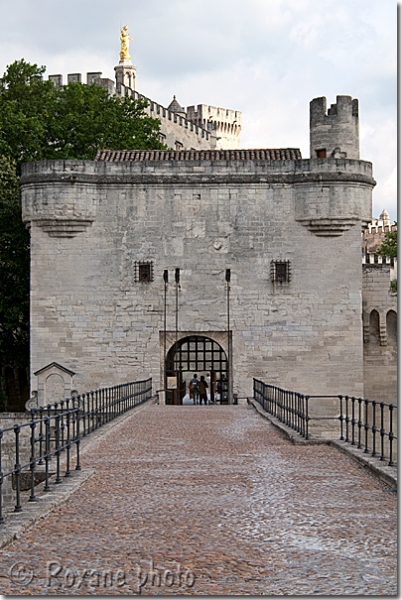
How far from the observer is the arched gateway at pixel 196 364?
120 ft

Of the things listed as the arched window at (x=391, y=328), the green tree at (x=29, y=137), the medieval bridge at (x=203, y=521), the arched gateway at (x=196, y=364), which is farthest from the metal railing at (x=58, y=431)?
the arched window at (x=391, y=328)

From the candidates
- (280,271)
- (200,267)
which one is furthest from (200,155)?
(280,271)

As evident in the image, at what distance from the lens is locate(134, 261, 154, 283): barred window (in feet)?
→ 116

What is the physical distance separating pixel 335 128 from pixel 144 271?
29.7 ft

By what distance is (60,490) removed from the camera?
11.4 meters

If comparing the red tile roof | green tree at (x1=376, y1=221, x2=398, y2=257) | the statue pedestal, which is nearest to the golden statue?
the statue pedestal

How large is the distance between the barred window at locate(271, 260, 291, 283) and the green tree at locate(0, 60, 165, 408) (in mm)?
9205

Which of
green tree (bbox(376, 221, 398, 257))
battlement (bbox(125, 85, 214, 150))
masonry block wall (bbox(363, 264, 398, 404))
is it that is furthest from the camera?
green tree (bbox(376, 221, 398, 257))

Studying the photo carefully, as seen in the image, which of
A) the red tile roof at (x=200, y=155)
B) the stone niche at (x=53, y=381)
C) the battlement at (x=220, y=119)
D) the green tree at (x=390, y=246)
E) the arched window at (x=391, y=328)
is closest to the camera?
the stone niche at (x=53, y=381)

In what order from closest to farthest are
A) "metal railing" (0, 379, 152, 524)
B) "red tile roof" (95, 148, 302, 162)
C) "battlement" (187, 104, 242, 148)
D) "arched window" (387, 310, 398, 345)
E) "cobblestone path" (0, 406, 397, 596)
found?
"cobblestone path" (0, 406, 397, 596) → "metal railing" (0, 379, 152, 524) → "red tile roof" (95, 148, 302, 162) → "arched window" (387, 310, 398, 345) → "battlement" (187, 104, 242, 148)

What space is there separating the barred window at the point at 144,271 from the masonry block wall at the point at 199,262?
102 mm

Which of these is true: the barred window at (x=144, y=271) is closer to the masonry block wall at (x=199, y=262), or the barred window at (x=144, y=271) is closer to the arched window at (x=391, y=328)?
the masonry block wall at (x=199, y=262)

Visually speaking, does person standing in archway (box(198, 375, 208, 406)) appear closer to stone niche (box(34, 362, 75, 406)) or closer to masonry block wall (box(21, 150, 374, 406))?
masonry block wall (box(21, 150, 374, 406))

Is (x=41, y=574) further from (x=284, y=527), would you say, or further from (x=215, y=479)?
(x=215, y=479)
